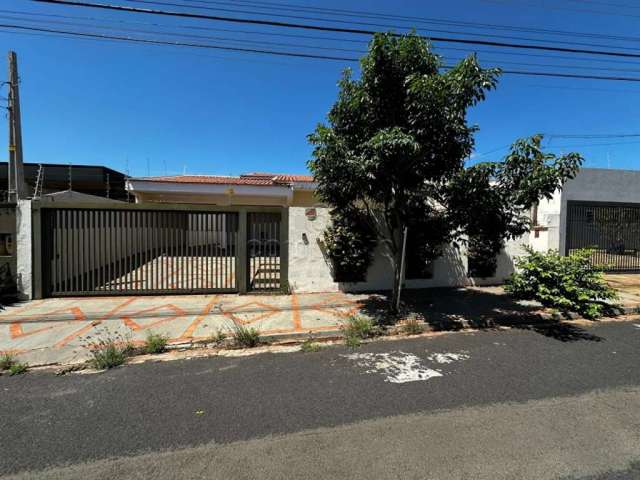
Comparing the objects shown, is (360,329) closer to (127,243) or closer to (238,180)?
(127,243)

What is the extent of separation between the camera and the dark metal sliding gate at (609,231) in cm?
1166

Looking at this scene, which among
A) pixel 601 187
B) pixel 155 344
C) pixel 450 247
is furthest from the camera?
pixel 601 187

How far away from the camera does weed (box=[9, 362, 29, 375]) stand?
384 centimetres

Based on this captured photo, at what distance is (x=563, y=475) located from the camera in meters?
2.17

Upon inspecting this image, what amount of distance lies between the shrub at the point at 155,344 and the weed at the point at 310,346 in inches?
81.4

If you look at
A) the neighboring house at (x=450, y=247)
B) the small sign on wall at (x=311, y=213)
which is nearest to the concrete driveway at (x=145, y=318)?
the neighboring house at (x=450, y=247)

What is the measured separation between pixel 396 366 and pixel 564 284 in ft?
17.9

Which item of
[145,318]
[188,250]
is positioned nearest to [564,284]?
[145,318]

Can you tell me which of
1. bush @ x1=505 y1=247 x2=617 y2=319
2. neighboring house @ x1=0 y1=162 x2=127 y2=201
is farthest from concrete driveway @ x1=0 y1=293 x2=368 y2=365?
neighboring house @ x1=0 y1=162 x2=127 y2=201

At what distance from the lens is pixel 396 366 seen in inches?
159

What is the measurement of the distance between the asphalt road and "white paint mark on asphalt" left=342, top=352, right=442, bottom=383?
0.09 feet

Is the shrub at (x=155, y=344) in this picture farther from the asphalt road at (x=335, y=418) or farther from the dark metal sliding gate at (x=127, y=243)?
the dark metal sliding gate at (x=127, y=243)

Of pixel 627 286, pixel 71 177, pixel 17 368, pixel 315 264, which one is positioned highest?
pixel 71 177

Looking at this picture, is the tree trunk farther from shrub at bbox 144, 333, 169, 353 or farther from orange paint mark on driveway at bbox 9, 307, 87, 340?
orange paint mark on driveway at bbox 9, 307, 87, 340
